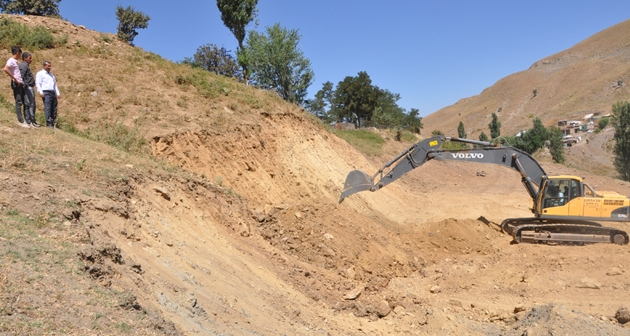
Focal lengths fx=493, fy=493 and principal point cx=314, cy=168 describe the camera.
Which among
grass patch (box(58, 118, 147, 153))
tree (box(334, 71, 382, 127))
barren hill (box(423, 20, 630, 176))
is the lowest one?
grass patch (box(58, 118, 147, 153))

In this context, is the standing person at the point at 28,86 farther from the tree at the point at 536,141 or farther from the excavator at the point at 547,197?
the tree at the point at 536,141

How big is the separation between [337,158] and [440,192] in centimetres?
642

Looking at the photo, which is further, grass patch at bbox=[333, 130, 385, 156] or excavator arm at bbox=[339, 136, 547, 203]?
grass patch at bbox=[333, 130, 385, 156]

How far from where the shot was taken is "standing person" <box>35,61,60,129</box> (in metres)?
11.0

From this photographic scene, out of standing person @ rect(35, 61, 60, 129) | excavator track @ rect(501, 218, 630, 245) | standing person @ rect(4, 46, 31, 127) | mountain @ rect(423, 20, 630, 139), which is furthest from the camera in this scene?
mountain @ rect(423, 20, 630, 139)

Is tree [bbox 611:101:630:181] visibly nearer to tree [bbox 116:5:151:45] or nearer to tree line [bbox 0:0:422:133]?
tree line [bbox 0:0:422:133]

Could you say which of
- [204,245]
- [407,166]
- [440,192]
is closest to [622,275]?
[407,166]

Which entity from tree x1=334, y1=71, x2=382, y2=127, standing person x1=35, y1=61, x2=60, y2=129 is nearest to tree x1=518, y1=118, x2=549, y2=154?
tree x1=334, y1=71, x2=382, y2=127

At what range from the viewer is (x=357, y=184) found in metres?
13.9

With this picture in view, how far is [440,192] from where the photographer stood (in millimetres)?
24062

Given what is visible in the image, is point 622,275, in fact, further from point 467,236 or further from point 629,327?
point 467,236

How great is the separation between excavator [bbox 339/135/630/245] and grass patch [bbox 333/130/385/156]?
14.6 metres

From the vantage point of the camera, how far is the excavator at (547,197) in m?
13.2

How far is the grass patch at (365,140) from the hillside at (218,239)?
9.51m
